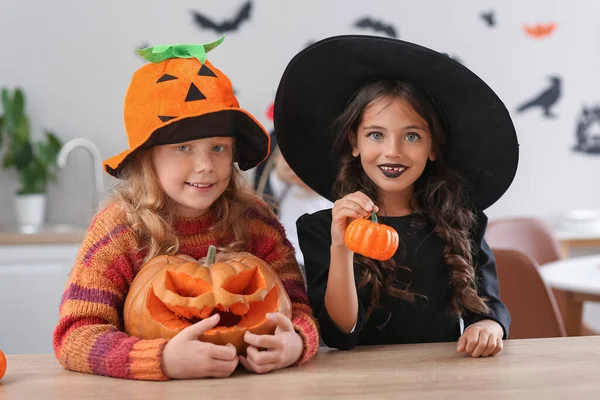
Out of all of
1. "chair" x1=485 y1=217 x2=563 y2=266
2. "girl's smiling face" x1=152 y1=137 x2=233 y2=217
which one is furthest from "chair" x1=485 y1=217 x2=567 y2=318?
"girl's smiling face" x1=152 y1=137 x2=233 y2=217

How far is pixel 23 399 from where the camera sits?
105 centimetres

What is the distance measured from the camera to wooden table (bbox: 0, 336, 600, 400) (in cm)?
106

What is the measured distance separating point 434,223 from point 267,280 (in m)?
0.48

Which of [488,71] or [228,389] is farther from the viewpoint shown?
[488,71]

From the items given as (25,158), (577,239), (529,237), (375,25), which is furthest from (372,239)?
(577,239)

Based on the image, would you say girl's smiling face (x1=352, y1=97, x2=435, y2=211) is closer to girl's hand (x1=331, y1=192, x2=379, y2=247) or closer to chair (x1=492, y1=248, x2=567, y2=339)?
girl's hand (x1=331, y1=192, x2=379, y2=247)

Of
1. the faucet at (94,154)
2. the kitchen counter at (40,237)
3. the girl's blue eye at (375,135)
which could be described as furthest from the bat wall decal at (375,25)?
the girl's blue eye at (375,135)

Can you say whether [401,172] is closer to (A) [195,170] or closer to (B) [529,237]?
(A) [195,170]

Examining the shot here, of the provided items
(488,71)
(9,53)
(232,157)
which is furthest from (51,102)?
(232,157)

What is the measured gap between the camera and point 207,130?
1.30m

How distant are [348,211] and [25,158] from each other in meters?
2.86

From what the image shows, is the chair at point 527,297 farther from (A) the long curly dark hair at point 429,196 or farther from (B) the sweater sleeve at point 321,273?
(B) the sweater sleeve at point 321,273

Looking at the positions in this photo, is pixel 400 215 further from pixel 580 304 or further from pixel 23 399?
pixel 580 304

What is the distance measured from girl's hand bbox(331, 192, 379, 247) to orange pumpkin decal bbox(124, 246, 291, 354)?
0.14 metres
